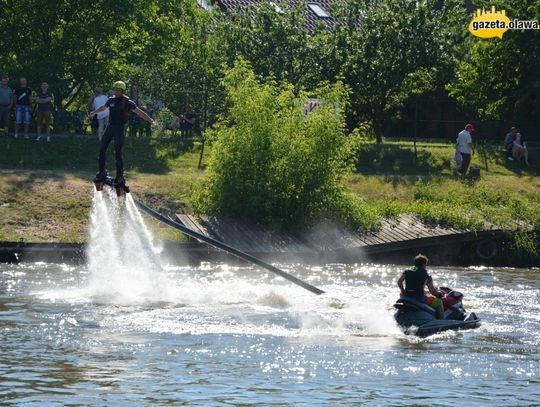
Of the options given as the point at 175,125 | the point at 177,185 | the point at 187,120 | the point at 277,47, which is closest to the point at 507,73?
the point at 277,47

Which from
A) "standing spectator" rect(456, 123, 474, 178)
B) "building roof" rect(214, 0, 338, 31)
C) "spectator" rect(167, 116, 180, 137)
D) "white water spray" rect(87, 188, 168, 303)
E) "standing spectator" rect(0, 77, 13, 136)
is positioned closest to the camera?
"white water spray" rect(87, 188, 168, 303)

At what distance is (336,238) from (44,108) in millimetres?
11217

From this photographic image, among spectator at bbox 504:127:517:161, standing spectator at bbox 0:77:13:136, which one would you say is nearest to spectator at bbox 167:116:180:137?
standing spectator at bbox 0:77:13:136

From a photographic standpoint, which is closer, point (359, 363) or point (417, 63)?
point (359, 363)

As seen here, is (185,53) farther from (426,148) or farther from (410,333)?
(410,333)

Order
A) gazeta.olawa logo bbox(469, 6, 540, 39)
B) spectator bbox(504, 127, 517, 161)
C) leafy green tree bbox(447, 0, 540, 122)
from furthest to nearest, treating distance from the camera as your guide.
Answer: leafy green tree bbox(447, 0, 540, 122) → gazeta.olawa logo bbox(469, 6, 540, 39) → spectator bbox(504, 127, 517, 161)

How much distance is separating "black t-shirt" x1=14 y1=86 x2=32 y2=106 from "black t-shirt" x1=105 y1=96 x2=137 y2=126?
1504cm

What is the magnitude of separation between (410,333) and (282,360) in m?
3.68

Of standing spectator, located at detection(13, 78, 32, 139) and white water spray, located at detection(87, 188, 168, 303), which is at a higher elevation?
standing spectator, located at detection(13, 78, 32, 139)

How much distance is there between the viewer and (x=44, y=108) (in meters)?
41.9

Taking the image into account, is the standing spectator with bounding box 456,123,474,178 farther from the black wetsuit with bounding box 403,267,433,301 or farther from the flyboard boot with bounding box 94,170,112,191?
the flyboard boot with bounding box 94,170,112,191

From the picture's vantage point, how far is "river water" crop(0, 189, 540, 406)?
783 inches

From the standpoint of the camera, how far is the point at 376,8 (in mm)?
50531

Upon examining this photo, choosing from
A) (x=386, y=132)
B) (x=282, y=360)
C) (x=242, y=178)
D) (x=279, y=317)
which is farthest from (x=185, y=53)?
(x=282, y=360)
